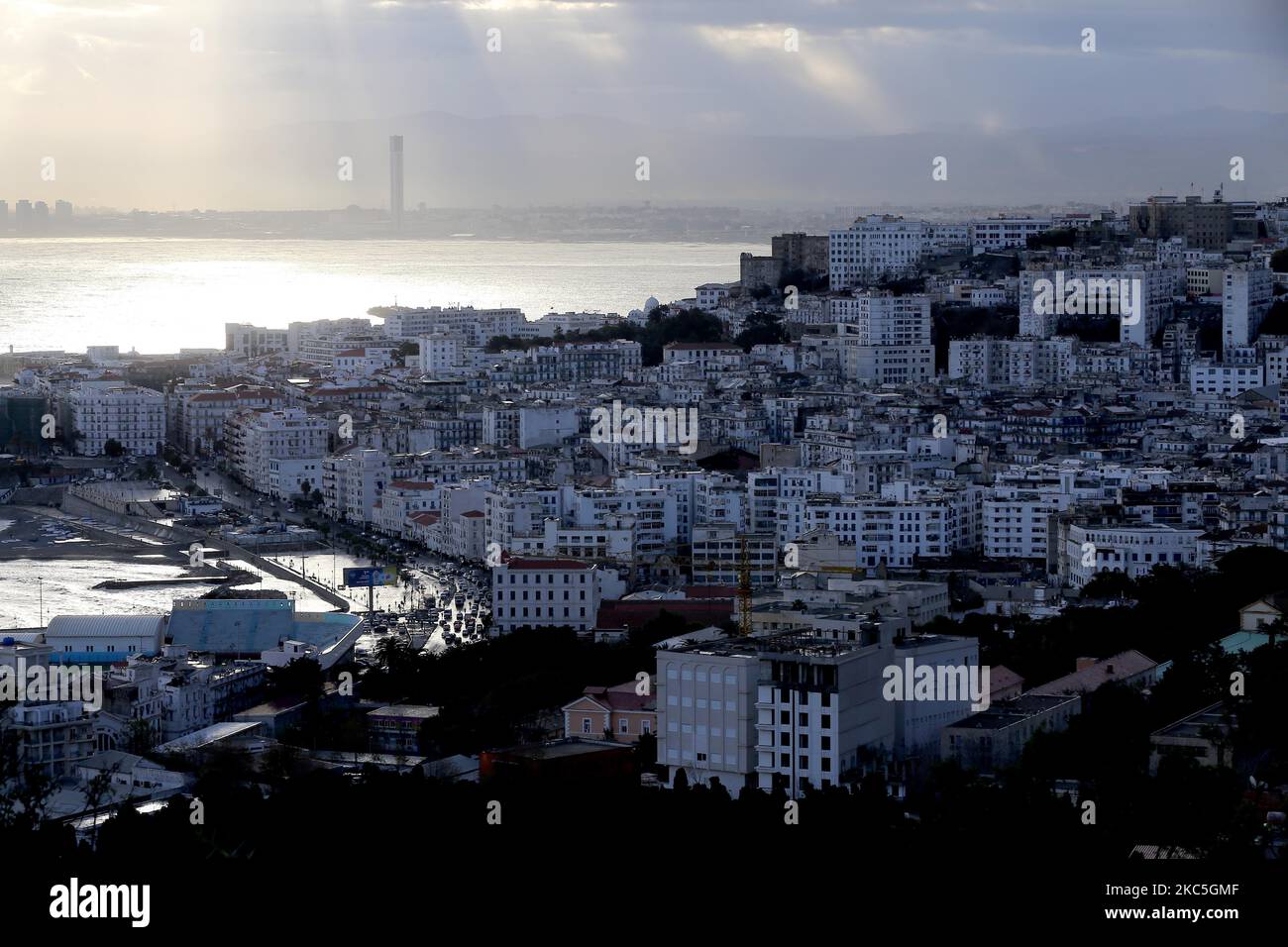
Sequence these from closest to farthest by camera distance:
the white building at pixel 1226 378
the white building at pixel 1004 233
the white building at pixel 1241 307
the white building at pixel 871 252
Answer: the white building at pixel 1226 378 → the white building at pixel 1241 307 → the white building at pixel 871 252 → the white building at pixel 1004 233

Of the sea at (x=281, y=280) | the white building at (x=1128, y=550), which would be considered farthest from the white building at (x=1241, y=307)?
the sea at (x=281, y=280)

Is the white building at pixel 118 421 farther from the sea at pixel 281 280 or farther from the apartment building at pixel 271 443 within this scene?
the sea at pixel 281 280

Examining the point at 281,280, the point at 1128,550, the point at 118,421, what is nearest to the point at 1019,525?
the point at 1128,550

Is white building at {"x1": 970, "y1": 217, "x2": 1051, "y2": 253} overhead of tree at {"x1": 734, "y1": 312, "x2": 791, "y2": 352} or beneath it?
overhead

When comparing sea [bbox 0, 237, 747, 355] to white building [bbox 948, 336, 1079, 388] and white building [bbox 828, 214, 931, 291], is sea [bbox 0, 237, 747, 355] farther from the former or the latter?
white building [bbox 948, 336, 1079, 388]

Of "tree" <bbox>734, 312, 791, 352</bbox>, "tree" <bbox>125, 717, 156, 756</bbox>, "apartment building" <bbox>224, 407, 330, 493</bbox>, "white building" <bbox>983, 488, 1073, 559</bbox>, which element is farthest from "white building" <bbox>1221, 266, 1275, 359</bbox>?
"tree" <bbox>125, 717, 156, 756</bbox>

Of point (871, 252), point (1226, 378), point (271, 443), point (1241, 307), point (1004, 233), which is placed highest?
point (1004, 233)

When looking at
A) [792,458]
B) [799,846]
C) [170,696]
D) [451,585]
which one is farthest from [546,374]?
[799,846]

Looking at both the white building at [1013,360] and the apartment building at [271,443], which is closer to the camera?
the apartment building at [271,443]

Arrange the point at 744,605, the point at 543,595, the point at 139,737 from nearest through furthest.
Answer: the point at 139,737, the point at 744,605, the point at 543,595

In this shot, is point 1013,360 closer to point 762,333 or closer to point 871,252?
point 762,333
